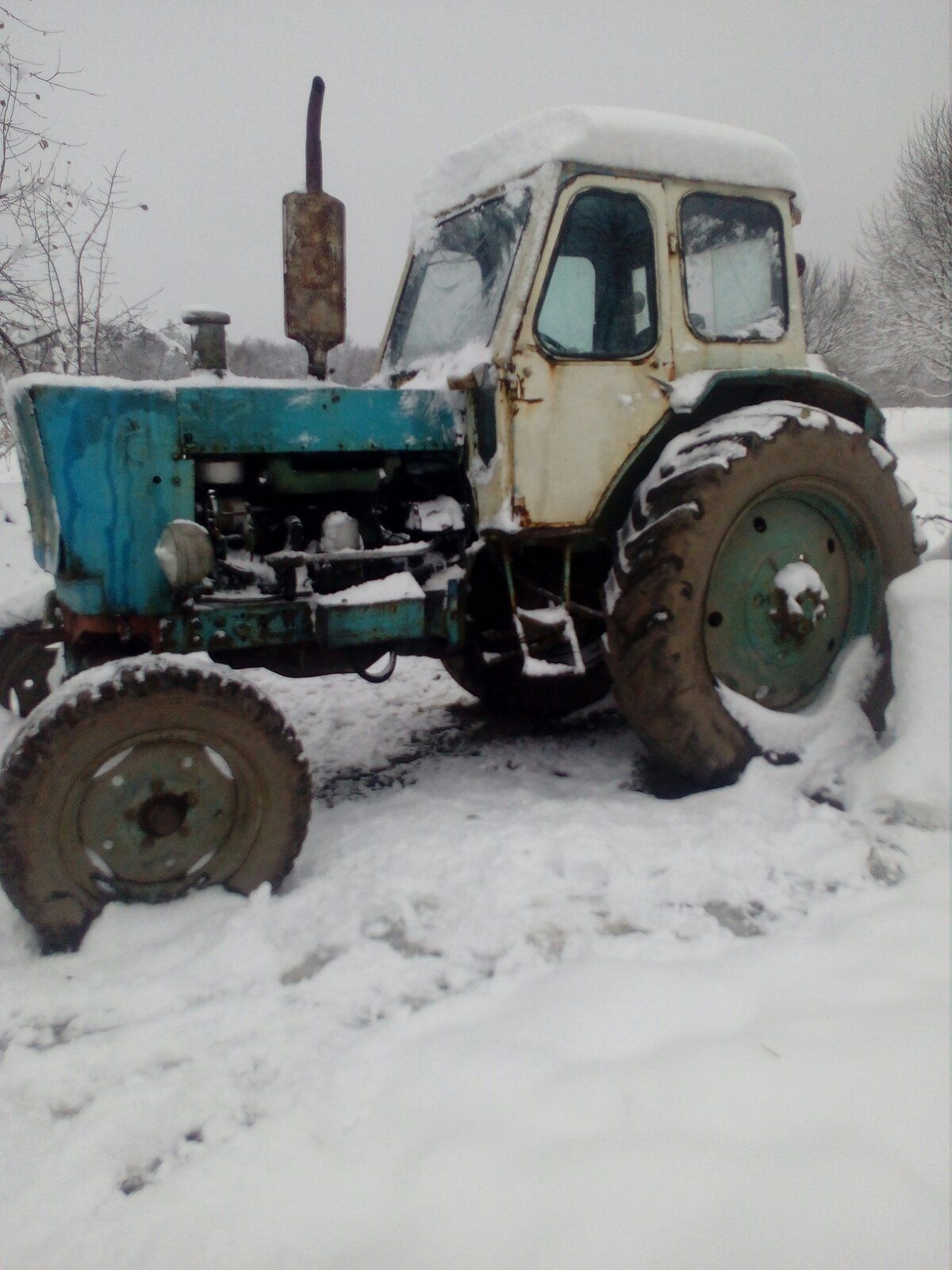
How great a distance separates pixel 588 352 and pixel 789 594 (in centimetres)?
115

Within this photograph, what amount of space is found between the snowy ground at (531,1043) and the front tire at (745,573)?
31 cm

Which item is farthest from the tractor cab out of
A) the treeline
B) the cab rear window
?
the treeline

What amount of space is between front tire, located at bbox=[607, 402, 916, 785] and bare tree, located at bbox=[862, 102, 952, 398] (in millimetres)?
23923

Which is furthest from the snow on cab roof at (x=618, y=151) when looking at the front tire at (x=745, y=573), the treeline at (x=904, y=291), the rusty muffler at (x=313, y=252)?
the treeline at (x=904, y=291)

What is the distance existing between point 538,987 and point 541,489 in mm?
1721

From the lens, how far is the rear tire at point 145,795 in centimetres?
236

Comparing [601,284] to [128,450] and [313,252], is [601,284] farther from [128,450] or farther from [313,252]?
[128,450]

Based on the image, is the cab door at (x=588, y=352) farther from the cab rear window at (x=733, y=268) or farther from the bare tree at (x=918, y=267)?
the bare tree at (x=918, y=267)

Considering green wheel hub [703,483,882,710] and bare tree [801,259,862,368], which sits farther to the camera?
bare tree [801,259,862,368]

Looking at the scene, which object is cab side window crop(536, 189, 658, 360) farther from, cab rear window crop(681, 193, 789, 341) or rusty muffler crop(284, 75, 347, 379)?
rusty muffler crop(284, 75, 347, 379)

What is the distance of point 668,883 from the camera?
2.60m

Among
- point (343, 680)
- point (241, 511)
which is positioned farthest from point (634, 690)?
point (343, 680)

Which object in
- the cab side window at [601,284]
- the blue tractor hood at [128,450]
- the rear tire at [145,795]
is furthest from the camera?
the cab side window at [601,284]

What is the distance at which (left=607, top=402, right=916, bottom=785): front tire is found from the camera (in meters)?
3.10
